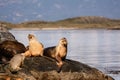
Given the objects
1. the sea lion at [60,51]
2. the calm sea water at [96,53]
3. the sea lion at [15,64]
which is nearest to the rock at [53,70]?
the sea lion at [60,51]

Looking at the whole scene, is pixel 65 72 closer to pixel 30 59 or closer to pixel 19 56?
pixel 30 59

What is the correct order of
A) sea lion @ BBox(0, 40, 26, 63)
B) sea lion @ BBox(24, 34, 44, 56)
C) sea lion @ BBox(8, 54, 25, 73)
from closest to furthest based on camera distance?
sea lion @ BBox(8, 54, 25, 73)
sea lion @ BBox(24, 34, 44, 56)
sea lion @ BBox(0, 40, 26, 63)

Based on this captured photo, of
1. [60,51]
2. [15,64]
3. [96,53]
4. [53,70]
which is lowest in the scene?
[96,53]

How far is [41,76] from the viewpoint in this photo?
24938 millimetres

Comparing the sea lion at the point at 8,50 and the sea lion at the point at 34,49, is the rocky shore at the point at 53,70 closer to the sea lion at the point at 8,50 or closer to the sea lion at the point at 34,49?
the sea lion at the point at 34,49

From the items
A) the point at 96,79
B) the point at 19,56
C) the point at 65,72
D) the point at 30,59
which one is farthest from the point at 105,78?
the point at 19,56

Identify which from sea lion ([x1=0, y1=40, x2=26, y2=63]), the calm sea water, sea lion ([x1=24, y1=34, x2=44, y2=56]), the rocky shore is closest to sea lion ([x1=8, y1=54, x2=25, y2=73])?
the rocky shore

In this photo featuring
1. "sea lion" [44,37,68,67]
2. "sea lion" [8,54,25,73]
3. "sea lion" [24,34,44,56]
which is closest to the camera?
"sea lion" [8,54,25,73]

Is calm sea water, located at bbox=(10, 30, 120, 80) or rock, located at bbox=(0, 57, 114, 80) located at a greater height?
rock, located at bbox=(0, 57, 114, 80)

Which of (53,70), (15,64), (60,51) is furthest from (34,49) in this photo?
(15,64)

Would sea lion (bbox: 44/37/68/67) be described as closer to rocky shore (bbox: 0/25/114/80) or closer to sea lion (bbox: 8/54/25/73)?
rocky shore (bbox: 0/25/114/80)

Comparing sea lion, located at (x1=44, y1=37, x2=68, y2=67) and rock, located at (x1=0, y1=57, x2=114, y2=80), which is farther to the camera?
sea lion, located at (x1=44, y1=37, x2=68, y2=67)

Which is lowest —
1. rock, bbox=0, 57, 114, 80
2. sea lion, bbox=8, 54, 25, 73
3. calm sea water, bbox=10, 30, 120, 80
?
→ calm sea water, bbox=10, 30, 120, 80

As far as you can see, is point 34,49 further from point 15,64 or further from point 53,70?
point 15,64
